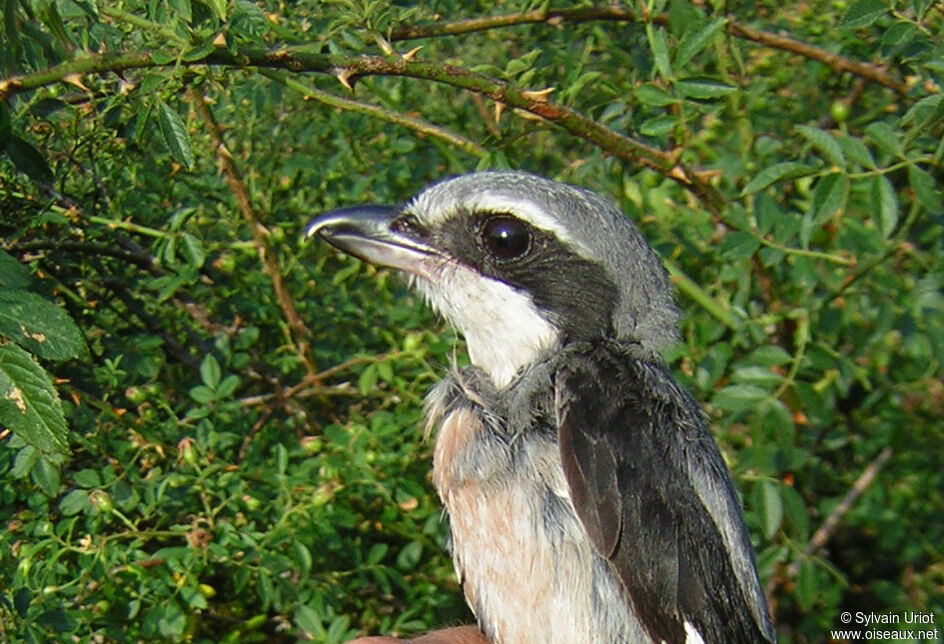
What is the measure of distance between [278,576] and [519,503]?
58 centimetres

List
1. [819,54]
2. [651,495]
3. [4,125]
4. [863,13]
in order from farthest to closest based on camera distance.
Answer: [819,54]
[863,13]
[651,495]
[4,125]

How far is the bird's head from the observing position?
2.24 m

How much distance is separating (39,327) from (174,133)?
503mm

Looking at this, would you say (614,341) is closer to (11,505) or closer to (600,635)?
(600,635)

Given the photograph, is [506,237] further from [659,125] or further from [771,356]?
[771,356]

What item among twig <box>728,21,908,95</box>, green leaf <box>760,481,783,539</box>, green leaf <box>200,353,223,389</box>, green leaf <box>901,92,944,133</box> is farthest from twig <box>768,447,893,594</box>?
green leaf <box>200,353,223,389</box>

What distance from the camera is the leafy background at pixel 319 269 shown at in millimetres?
1948

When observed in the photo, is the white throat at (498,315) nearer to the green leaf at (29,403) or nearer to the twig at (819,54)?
the green leaf at (29,403)

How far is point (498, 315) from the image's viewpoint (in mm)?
2281

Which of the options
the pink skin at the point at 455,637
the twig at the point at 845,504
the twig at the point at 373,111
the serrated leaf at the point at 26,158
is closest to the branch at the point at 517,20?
the twig at the point at 373,111

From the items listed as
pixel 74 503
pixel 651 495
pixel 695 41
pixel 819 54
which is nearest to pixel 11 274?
pixel 74 503

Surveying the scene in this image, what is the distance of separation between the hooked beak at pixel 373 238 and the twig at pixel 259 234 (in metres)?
0.38

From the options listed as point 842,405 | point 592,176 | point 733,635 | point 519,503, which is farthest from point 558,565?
point 842,405

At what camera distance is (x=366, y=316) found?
3100 mm
